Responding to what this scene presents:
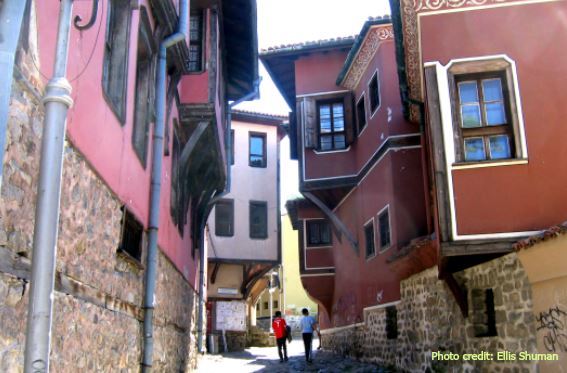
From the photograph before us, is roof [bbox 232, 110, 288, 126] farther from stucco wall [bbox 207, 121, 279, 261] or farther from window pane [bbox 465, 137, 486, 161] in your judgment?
window pane [bbox 465, 137, 486, 161]

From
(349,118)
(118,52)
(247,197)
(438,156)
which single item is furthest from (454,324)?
(247,197)

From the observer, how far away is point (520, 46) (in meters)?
8.07

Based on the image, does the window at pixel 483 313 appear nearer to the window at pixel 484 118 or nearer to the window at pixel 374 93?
the window at pixel 484 118

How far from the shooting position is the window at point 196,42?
1087 cm

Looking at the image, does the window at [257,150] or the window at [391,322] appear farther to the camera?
the window at [257,150]

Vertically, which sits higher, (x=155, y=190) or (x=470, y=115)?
(x=470, y=115)

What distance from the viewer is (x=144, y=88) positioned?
24.1ft

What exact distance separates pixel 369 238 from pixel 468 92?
636 cm

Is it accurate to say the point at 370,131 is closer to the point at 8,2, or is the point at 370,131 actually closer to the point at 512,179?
the point at 512,179

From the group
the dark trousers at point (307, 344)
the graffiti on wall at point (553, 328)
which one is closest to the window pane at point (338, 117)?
the dark trousers at point (307, 344)

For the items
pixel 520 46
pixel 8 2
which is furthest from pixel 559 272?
pixel 8 2

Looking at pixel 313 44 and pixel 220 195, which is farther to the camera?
pixel 313 44

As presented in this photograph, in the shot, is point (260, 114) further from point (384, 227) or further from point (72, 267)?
point (72, 267)

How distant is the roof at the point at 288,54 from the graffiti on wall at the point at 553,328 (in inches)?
427
